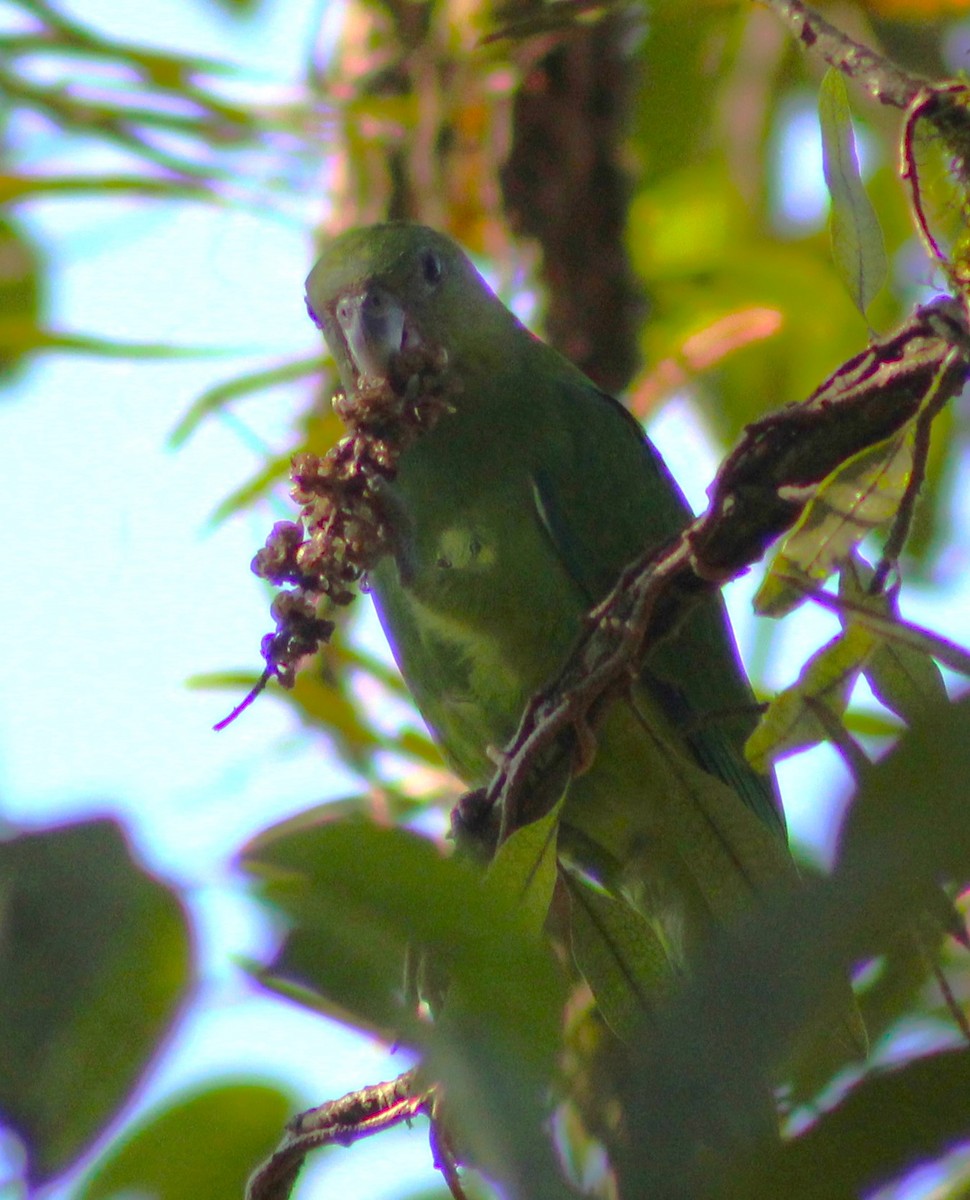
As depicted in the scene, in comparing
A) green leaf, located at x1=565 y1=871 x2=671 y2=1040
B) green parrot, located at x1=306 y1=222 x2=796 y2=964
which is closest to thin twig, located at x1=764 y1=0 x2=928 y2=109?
green leaf, located at x1=565 y1=871 x2=671 y2=1040

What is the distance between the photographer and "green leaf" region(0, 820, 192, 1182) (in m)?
0.71

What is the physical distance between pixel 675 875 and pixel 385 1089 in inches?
32.3

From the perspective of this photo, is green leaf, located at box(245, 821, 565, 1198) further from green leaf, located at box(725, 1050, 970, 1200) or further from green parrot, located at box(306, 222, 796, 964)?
green parrot, located at box(306, 222, 796, 964)

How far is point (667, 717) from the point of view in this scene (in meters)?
2.57

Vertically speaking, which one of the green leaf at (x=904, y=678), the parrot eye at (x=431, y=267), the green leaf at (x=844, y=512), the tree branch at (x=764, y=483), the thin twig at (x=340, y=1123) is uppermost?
the parrot eye at (x=431, y=267)

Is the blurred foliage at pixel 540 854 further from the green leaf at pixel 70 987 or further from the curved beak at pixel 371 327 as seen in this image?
the curved beak at pixel 371 327

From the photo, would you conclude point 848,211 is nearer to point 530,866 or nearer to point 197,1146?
point 530,866

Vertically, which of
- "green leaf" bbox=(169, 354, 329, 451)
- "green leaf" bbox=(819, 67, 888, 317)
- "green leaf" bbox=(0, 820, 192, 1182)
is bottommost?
"green leaf" bbox=(0, 820, 192, 1182)

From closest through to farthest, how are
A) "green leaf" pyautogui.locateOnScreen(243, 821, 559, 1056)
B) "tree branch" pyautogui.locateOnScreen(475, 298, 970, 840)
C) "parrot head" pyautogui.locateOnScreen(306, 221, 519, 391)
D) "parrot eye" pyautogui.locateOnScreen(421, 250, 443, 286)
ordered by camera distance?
"green leaf" pyautogui.locateOnScreen(243, 821, 559, 1056) → "tree branch" pyautogui.locateOnScreen(475, 298, 970, 840) → "parrot head" pyautogui.locateOnScreen(306, 221, 519, 391) → "parrot eye" pyautogui.locateOnScreen(421, 250, 443, 286)

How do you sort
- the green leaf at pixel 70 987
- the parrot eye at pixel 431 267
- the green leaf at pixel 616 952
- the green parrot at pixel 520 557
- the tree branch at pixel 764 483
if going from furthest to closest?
1. the parrot eye at pixel 431 267
2. the green parrot at pixel 520 557
3. the green leaf at pixel 616 952
4. the tree branch at pixel 764 483
5. the green leaf at pixel 70 987

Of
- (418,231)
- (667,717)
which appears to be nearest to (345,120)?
(418,231)

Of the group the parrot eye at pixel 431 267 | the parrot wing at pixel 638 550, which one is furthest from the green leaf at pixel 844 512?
the parrot eye at pixel 431 267

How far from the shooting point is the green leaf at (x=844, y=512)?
1.36m

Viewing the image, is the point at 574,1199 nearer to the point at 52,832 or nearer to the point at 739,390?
the point at 52,832
